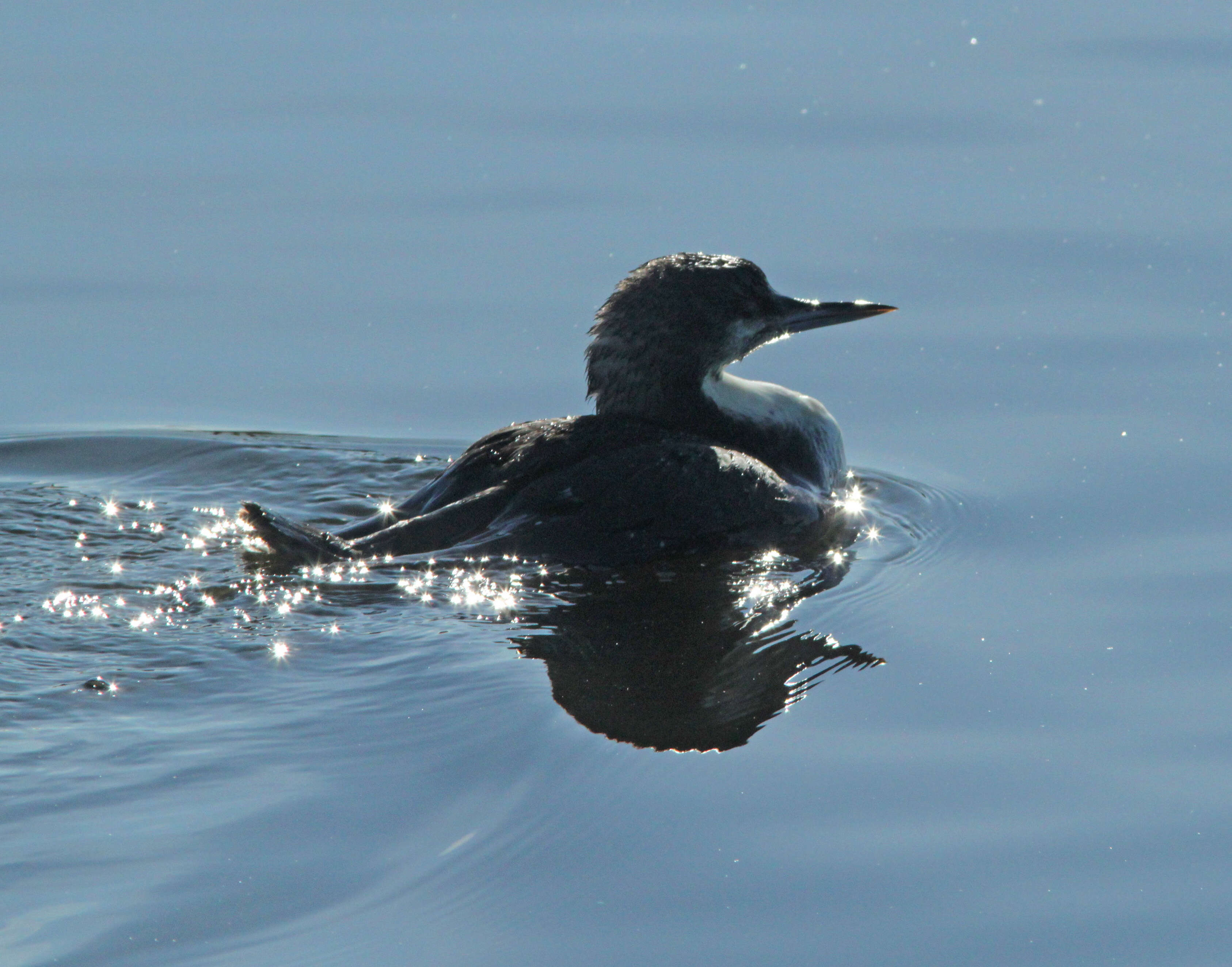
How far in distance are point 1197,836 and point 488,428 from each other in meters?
3.84

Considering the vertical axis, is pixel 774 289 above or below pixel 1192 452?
above

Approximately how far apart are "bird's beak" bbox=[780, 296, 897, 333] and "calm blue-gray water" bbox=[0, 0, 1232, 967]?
1.81 feet

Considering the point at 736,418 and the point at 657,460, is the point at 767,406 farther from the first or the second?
the point at 657,460

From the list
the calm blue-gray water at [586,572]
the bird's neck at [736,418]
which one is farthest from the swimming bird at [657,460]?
the calm blue-gray water at [586,572]

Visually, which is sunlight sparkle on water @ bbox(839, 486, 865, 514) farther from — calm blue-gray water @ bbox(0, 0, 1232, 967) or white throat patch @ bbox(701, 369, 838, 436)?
white throat patch @ bbox(701, 369, 838, 436)

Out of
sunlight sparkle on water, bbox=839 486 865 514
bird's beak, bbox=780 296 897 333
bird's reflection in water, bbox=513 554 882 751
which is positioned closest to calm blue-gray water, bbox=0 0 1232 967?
bird's reflection in water, bbox=513 554 882 751

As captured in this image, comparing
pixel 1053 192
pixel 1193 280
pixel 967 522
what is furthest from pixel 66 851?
pixel 1053 192

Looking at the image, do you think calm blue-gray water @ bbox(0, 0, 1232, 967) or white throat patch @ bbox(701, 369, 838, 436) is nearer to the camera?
calm blue-gray water @ bbox(0, 0, 1232, 967)

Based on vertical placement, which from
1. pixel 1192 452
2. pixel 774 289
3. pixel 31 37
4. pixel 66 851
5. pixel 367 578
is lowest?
pixel 66 851

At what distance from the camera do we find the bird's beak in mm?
7043

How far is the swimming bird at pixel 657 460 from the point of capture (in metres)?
5.89

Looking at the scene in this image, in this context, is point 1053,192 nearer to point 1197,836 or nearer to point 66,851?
point 1197,836

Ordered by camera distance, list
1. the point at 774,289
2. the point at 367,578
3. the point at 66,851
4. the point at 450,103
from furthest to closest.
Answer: the point at 450,103, the point at 774,289, the point at 367,578, the point at 66,851

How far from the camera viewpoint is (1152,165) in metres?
9.30
